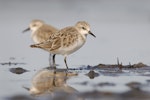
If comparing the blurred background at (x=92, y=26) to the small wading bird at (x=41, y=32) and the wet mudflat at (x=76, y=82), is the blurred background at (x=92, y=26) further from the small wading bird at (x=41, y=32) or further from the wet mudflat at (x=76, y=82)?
the wet mudflat at (x=76, y=82)

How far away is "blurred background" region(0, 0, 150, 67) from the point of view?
39.8 ft

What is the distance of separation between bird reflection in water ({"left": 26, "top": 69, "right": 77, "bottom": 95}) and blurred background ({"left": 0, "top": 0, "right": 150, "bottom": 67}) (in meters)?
0.99

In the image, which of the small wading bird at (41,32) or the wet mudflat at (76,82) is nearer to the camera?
the wet mudflat at (76,82)

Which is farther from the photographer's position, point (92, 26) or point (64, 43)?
point (92, 26)

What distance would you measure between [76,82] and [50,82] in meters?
0.41

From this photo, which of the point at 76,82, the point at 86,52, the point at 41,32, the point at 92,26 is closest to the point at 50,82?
the point at 76,82

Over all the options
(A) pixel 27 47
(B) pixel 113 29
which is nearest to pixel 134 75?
(A) pixel 27 47

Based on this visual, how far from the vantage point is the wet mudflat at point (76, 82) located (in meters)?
8.44

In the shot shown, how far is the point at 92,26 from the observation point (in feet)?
49.5

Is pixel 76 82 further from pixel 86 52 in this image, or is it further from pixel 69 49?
pixel 86 52

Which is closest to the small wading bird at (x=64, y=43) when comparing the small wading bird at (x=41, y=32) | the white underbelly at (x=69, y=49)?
the white underbelly at (x=69, y=49)

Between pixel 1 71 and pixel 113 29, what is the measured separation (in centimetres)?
480

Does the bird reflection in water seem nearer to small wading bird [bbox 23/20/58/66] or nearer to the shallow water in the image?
the shallow water

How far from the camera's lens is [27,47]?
13039 mm
